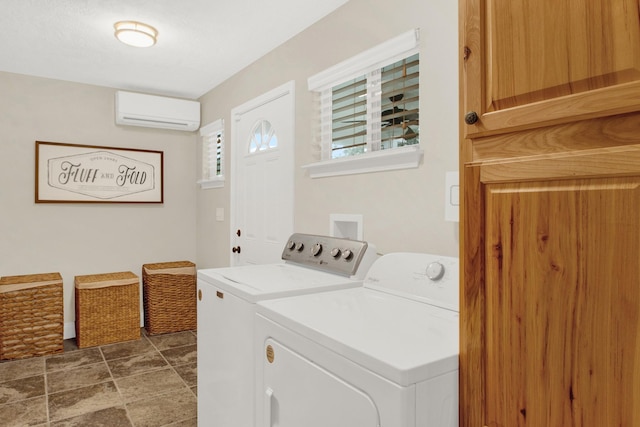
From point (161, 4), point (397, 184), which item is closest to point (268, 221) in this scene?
point (397, 184)

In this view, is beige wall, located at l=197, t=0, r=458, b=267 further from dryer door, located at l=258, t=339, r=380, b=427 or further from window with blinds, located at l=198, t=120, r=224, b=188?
window with blinds, located at l=198, t=120, r=224, b=188

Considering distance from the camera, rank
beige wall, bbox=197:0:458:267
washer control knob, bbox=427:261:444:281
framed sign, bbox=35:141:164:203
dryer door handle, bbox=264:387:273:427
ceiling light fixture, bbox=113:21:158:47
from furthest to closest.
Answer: framed sign, bbox=35:141:164:203 → ceiling light fixture, bbox=113:21:158:47 → beige wall, bbox=197:0:458:267 → washer control knob, bbox=427:261:444:281 → dryer door handle, bbox=264:387:273:427

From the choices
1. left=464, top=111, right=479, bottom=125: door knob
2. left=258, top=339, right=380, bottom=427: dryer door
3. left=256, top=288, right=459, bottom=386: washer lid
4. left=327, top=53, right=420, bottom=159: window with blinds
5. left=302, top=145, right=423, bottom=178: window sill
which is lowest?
left=258, top=339, right=380, bottom=427: dryer door

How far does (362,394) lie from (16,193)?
3.75m

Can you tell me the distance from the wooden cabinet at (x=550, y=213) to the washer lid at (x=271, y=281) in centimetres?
73

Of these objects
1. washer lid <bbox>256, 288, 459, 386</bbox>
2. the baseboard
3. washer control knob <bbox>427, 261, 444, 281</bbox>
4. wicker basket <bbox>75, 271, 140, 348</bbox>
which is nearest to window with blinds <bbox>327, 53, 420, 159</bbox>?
washer control knob <bbox>427, 261, 444, 281</bbox>

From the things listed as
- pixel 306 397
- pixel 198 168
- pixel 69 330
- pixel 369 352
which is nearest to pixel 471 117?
pixel 369 352

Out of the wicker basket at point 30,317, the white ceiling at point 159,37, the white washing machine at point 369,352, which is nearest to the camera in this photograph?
the white washing machine at point 369,352

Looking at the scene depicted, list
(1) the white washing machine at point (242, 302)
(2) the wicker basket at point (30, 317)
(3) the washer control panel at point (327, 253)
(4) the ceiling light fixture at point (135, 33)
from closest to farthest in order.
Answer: (1) the white washing machine at point (242, 302) → (3) the washer control panel at point (327, 253) → (4) the ceiling light fixture at point (135, 33) → (2) the wicker basket at point (30, 317)

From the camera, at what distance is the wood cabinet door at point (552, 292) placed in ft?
2.23

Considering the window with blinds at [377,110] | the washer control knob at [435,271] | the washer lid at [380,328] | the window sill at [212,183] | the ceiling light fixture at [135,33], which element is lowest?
the washer lid at [380,328]

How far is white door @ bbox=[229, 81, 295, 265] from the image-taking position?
2.72 m

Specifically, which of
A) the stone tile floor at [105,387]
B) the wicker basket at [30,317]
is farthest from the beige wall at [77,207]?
the stone tile floor at [105,387]

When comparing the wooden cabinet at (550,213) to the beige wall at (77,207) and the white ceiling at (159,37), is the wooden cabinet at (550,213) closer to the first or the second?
the white ceiling at (159,37)
